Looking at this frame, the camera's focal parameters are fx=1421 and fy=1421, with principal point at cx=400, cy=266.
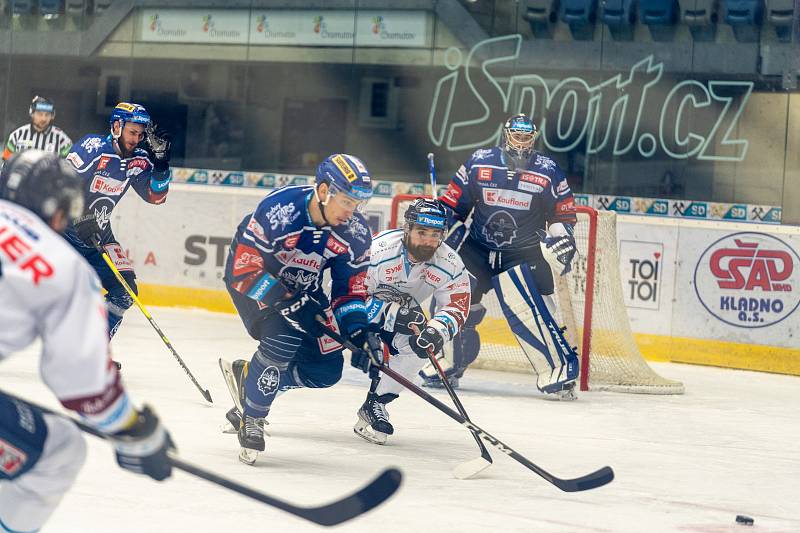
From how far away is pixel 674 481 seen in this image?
5.32m

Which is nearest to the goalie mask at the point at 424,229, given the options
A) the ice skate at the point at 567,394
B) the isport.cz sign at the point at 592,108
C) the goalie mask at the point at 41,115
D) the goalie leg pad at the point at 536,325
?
the goalie leg pad at the point at 536,325

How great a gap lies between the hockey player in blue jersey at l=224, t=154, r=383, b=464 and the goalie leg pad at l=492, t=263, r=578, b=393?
8.03ft

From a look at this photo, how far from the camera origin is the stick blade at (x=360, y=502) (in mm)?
3357

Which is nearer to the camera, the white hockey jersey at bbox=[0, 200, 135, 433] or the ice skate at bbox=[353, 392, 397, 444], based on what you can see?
the white hockey jersey at bbox=[0, 200, 135, 433]

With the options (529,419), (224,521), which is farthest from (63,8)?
(224,521)

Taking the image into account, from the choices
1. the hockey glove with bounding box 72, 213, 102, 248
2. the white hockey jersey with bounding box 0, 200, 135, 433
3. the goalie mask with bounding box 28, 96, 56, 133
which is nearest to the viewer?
the white hockey jersey with bounding box 0, 200, 135, 433

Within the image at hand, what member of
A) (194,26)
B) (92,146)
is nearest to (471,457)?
(92,146)

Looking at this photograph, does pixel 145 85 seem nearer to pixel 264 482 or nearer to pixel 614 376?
pixel 614 376

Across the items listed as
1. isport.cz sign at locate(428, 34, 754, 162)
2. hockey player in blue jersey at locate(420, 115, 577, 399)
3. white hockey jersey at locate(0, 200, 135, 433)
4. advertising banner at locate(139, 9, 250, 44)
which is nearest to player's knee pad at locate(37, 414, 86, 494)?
white hockey jersey at locate(0, 200, 135, 433)

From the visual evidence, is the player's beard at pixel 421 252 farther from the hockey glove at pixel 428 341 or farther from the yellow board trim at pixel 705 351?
the yellow board trim at pixel 705 351

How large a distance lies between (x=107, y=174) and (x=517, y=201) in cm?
211

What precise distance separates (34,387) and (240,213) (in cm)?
405

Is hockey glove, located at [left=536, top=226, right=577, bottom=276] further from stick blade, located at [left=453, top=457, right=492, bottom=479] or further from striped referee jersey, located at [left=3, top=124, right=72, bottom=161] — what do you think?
striped referee jersey, located at [left=3, top=124, right=72, bottom=161]

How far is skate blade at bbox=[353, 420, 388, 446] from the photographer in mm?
5734
